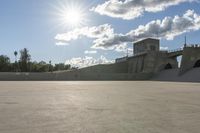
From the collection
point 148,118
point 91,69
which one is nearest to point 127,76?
point 91,69

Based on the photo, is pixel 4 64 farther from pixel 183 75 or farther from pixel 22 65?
pixel 183 75

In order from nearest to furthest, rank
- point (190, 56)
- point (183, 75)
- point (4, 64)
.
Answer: point (183, 75) → point (190, 56) → point (4, 64)

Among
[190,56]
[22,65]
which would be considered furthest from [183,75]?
[22,65]

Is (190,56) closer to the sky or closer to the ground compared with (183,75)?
closer to the sky

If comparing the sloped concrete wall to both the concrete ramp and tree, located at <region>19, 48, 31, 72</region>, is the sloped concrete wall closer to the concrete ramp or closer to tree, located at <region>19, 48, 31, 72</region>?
the concrete ramp

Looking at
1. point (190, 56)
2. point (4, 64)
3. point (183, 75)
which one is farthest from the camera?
point (4, 64)

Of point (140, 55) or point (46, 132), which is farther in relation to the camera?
point (140, 55)

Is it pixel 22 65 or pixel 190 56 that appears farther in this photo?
pixel 22 65

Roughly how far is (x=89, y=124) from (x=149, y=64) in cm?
9368

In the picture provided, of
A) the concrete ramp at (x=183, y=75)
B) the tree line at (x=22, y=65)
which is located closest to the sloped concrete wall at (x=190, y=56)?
the concrete ramp at (x=183, y=75)

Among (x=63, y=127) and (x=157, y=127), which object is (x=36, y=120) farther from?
(x=157, y=127)

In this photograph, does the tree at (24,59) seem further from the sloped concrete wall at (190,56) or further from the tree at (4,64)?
the sloped concrete wall at (190,56)

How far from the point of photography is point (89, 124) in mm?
7922

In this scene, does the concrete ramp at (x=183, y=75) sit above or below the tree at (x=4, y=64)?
below
